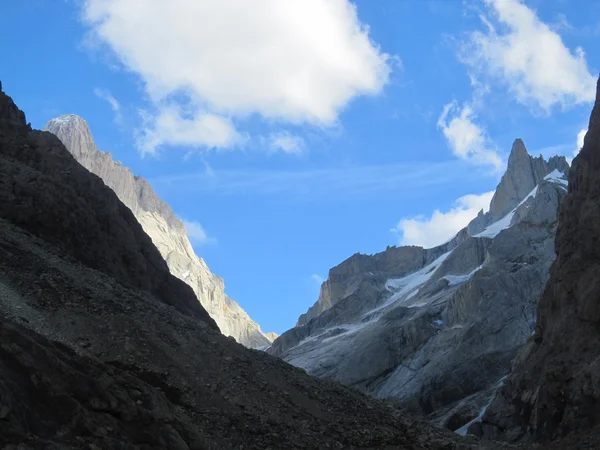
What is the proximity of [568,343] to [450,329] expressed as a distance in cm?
4144

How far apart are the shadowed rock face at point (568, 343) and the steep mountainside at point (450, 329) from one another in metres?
9.31

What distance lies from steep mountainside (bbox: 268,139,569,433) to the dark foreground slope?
Answer: 3097cm

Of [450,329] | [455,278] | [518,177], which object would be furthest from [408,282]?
[450,329]

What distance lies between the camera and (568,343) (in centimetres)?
4494

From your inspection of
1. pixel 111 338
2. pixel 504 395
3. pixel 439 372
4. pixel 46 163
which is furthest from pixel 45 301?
pixel 439 372

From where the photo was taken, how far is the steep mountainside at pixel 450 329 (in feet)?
243

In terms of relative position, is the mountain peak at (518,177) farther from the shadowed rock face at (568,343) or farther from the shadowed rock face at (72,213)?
the shadowed rock face at (72,213)

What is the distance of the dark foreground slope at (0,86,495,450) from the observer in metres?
19.2

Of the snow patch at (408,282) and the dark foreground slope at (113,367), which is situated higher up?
the snow patch at (408,282)

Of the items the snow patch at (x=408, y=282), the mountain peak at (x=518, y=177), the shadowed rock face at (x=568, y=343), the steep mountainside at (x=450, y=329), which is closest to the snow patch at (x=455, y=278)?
the steep mountainside at (x=450, y=329)

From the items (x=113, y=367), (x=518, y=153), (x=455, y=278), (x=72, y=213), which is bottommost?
(x=113, y=367)

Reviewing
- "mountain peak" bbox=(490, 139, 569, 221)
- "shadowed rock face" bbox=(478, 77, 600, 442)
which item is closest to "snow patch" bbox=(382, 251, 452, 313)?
"mountain peak" bbox=(490, 139, 569, 221)

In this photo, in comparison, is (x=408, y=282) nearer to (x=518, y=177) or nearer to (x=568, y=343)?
(x=518, y=177)

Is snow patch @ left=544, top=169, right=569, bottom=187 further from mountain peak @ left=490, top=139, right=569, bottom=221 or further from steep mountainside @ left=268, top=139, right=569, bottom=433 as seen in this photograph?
mountain peak @ left=490, top=139, right=569, bottom=221
